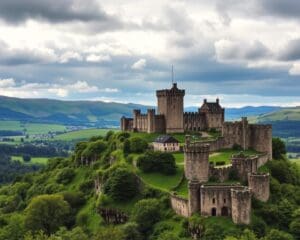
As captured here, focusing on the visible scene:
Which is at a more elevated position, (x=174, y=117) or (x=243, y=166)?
(x=174, y=117)

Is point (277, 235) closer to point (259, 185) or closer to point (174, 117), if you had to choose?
point (259, 185)

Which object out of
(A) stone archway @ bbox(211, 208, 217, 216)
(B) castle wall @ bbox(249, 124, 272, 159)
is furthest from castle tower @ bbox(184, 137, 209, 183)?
(B) castle wall @ bbox(249, 124, 272, 159)

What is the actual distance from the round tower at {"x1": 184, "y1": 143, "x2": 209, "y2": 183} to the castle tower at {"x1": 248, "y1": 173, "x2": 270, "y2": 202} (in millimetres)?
8271

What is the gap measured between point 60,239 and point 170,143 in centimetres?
3849

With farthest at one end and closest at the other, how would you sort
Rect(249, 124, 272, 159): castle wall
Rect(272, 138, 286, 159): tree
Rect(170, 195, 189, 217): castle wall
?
Rect(272, 138, 286, 159): tree
Rect(249, 124, 272, 159): castle wall
Rect(170, 195, 189, 217): castle wall

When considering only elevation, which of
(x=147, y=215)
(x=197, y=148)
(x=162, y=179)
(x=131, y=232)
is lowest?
(x=131, y=232)

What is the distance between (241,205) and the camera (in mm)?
81875

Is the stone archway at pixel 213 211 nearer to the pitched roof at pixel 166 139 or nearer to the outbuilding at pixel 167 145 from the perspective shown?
the outbuilding at pixel 167 145

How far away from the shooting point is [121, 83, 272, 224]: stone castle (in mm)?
84688

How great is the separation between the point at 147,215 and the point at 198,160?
1288 centimetres

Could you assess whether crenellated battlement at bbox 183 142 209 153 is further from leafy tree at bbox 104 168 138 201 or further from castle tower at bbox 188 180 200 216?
leafy tree at bbox 104 168 138 201

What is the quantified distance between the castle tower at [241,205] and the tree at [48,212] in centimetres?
3519

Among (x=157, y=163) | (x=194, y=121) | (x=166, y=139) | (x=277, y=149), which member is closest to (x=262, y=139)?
(x=277, y=149)

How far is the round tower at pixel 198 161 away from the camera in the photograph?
9325 centimetres
